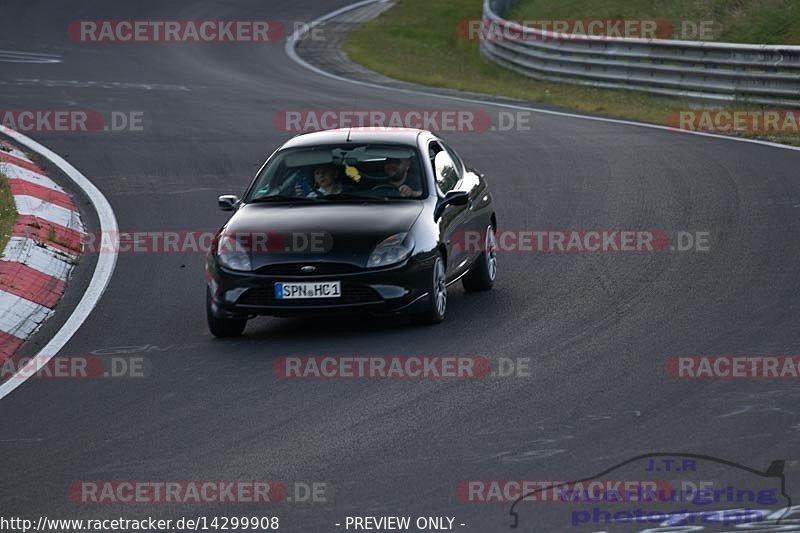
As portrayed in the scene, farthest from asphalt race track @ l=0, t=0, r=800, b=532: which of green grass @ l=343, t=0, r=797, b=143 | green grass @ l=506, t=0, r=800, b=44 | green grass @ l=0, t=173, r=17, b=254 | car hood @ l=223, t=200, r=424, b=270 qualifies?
green grass @ l=506, t=0, r=800, b=44

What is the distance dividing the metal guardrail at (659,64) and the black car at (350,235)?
35.6ft

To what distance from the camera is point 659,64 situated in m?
24.4

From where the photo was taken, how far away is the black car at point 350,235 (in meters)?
10.2

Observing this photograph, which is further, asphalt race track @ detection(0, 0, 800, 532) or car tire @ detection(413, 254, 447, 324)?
car tire @ detection(413, 254, 447, 324)

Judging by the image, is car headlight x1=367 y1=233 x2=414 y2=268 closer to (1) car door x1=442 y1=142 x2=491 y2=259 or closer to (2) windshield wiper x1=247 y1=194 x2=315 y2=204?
(2) windshield wiper x1=247 y1=194 x2=315 y2=204

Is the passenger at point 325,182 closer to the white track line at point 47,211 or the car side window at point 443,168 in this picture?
the car side window at point 443,168

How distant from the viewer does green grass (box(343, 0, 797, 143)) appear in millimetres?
24047

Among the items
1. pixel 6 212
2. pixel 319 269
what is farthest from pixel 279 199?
pixel 6 212

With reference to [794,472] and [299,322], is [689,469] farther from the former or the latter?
[299,322]

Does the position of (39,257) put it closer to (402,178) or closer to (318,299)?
(402,178)

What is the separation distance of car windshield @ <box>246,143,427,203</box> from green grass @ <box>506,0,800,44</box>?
16.1m

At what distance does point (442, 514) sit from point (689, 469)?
4.09ft

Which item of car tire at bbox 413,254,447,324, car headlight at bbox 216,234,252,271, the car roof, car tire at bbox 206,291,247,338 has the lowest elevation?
car tire at bbox 206,291,247,338

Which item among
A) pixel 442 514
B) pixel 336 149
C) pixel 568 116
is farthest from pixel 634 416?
pixel 568 116
